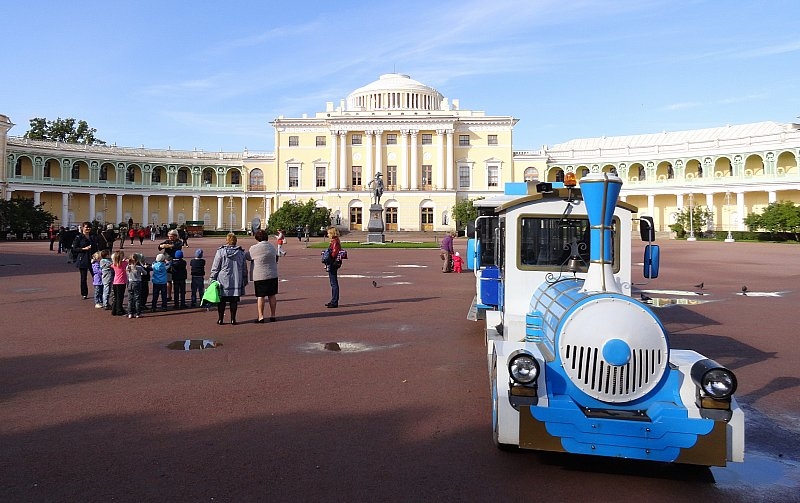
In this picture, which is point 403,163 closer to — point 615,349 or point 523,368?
point 523,368

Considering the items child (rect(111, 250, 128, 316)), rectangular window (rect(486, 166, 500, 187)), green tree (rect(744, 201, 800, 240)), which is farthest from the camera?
rectangular window (rect(486, 166, 500, 187))

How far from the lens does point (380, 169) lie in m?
79.6

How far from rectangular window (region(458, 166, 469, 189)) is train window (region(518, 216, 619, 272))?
244 ft

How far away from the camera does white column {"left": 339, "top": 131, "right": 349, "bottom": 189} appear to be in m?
79.5

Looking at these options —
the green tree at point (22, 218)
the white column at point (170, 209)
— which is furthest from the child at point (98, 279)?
the white column at point (170, 209)

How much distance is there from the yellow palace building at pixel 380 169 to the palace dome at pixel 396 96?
195mm

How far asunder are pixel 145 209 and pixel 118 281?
74331mm

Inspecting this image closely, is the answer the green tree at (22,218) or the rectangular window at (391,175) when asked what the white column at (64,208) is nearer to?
the green tree at (22,218)

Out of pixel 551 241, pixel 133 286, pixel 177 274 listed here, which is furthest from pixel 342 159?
pixel 551 241

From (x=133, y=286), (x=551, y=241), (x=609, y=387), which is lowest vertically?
(x=609, y=387)

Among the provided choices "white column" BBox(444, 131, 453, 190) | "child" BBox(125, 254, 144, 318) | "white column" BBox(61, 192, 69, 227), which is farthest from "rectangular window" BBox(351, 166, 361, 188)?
"child" BBox(125, 254, 144, 318)

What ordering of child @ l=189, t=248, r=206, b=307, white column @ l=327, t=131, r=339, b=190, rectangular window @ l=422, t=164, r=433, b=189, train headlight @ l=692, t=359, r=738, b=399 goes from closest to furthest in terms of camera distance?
train headlight @ l=692, t=359, r=738, b=399, child @ l=189, t=248, r=206, b=307, white column @ l=327, t=131, r=339, b=190, rectangular window @ l=422, t=164, r=433, b=189

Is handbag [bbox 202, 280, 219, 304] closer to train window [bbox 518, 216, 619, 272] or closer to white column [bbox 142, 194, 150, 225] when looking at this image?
train window [bbox 518, 216, 619, 272]

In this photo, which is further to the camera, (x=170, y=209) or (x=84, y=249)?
(x=170, y=209)
